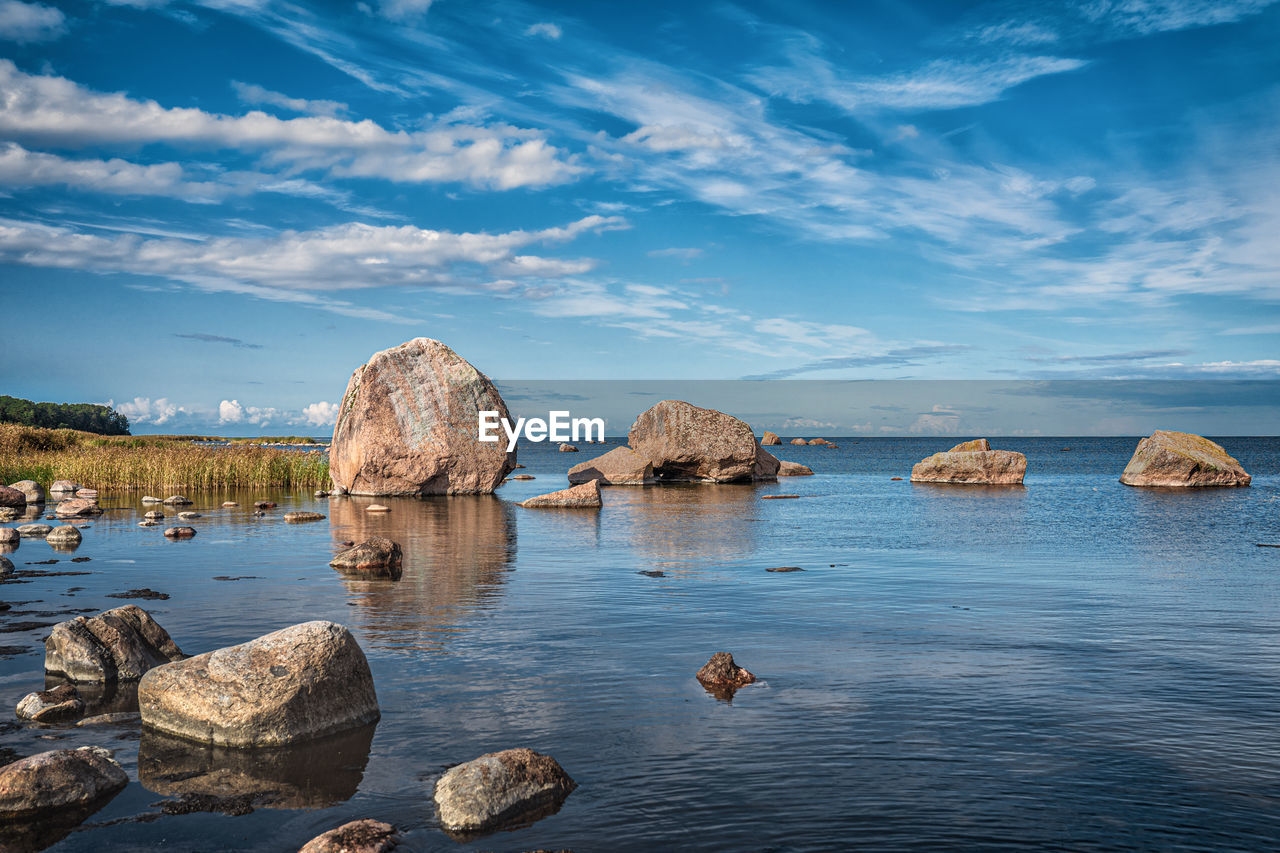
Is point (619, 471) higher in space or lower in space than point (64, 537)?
higher

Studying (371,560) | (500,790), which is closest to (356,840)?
(500,790)

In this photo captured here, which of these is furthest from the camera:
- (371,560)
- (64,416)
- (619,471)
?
(64,416)

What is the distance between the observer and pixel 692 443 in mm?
57844

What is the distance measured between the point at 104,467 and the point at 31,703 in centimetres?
4023

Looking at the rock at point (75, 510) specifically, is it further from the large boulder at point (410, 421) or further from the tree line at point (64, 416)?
the tree line at point (64, 416)

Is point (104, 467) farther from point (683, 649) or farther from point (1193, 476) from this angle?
point (1193, 476)

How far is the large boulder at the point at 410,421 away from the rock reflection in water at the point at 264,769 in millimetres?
32882

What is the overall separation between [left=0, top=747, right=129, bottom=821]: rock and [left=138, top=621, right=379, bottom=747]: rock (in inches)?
50.7

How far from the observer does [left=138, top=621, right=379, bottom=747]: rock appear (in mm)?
9234

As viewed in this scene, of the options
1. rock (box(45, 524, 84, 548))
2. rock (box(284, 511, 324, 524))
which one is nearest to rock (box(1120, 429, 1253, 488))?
rock (box(284, 511, 324, 524))

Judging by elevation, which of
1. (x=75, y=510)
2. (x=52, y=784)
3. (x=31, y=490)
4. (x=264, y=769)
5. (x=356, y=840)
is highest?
(x=31, y=490)

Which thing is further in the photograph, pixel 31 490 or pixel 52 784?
pixel 31 490

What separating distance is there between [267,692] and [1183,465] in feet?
190

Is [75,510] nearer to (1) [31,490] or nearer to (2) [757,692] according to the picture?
(1) [31,490]
